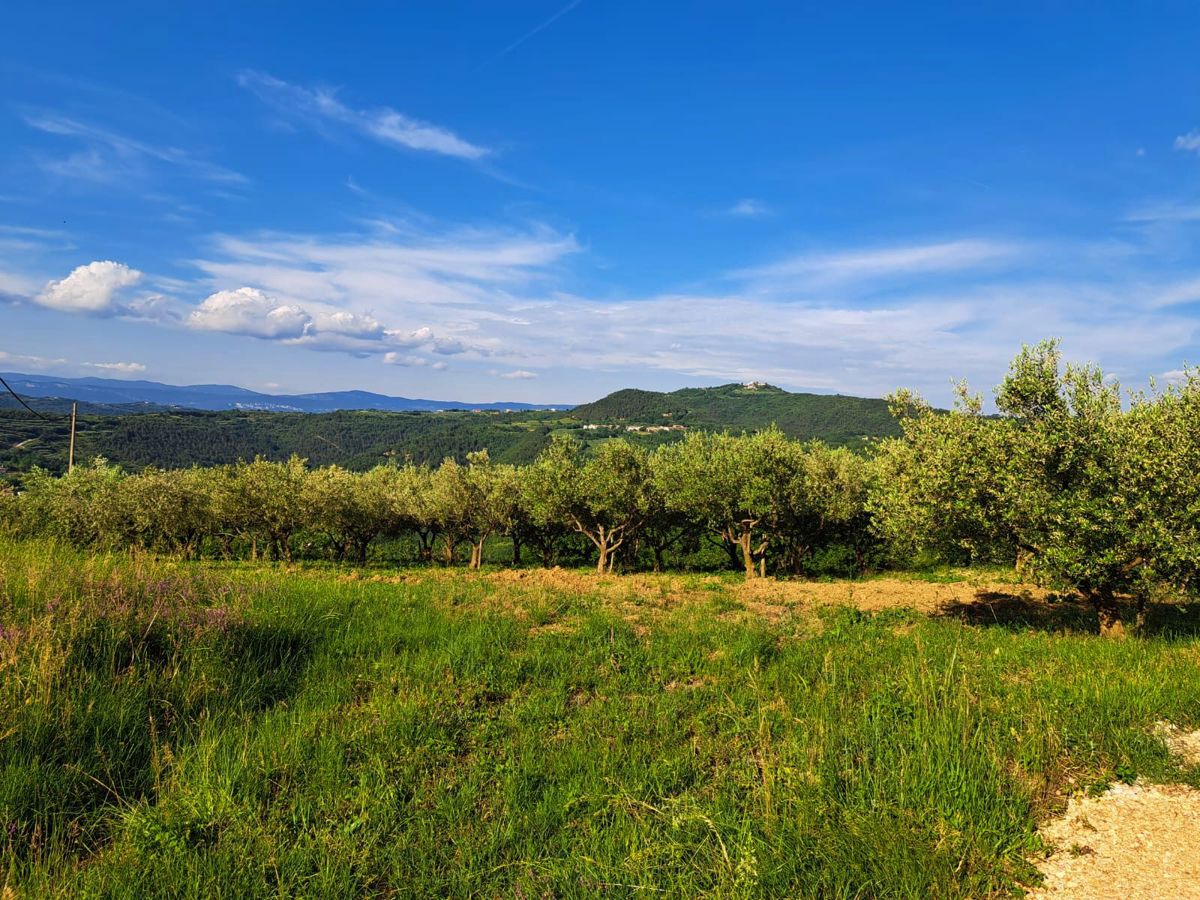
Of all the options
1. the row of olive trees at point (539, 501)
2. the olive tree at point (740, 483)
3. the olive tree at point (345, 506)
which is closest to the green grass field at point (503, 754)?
the olive tree at point (740, 483)

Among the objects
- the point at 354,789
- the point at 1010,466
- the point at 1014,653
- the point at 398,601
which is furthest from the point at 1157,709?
the point at 398,601

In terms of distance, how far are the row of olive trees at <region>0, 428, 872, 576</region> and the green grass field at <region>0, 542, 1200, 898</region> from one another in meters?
24.8

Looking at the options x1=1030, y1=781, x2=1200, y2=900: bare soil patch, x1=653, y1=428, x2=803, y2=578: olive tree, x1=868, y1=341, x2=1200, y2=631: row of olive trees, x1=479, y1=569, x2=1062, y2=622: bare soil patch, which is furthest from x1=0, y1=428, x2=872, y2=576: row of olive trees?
x1=1030, y1=781, x2=1200, y2=900: bare soil patch

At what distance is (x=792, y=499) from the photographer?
35469 mm

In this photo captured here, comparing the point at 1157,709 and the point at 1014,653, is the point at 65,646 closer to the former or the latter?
the point at 1157,709

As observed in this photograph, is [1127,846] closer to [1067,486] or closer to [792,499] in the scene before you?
[1067,486]

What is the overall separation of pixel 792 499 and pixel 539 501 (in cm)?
1719

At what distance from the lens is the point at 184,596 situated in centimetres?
1006

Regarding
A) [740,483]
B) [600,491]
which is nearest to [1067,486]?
[740,483]

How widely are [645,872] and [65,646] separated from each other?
8345mm

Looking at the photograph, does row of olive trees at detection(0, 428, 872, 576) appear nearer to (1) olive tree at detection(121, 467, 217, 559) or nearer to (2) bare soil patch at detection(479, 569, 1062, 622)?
(1) olive tree at detection(121, 467, 217, 559)

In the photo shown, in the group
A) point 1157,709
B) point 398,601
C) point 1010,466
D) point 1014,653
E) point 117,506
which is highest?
point 1010,466

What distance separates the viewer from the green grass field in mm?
5086

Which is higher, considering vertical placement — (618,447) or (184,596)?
(618,447)
